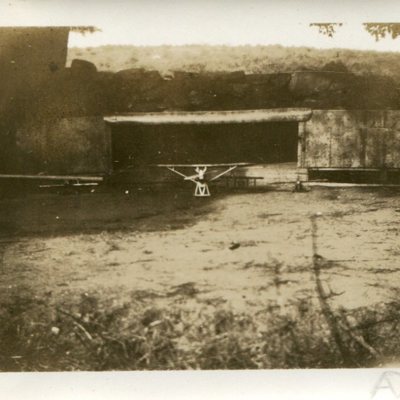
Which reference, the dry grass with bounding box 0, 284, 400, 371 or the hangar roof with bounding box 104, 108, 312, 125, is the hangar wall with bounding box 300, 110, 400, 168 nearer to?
the hangar roof with bounding box 104, 108, 312, 125

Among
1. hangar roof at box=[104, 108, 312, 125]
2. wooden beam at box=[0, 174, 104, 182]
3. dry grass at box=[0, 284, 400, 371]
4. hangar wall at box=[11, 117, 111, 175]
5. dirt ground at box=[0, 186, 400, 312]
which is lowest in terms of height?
dry grass at box=[0, 284, 400, 371]

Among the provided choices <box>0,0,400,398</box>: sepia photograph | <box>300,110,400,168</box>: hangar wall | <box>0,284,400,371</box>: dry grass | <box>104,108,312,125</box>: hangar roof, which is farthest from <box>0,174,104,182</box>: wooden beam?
<box>300,110,400,168</box>: hangar wall

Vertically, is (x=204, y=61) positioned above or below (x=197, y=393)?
above

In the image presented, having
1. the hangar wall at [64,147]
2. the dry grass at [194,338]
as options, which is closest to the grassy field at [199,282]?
the dry grass at [194,338]

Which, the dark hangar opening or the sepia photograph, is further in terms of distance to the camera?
the dark hangar opening

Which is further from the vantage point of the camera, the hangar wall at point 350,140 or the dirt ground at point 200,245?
the hangar wall at point 350,140

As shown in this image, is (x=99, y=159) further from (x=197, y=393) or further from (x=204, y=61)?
(x=197, y=393)

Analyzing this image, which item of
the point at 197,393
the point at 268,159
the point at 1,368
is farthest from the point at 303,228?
the point at 1,368

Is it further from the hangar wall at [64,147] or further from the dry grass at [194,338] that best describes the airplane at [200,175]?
the dry grass at [194,338]
